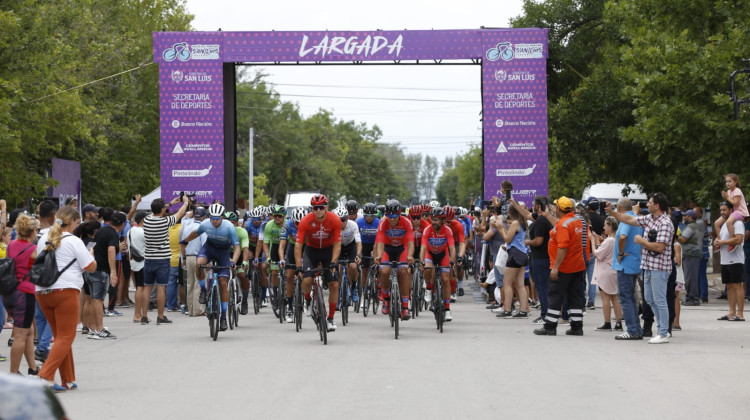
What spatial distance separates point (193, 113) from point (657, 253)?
57.9 ft

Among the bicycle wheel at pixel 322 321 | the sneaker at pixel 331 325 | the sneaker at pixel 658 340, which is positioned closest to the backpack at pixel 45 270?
the bicycle wheel at pixel 322 321

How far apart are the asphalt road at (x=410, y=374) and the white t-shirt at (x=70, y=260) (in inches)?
39.7

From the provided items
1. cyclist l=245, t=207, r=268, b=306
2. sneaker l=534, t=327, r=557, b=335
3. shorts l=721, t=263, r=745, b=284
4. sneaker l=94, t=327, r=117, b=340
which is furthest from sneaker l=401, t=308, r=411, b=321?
shorts l=721, t=263, r=745, b=284

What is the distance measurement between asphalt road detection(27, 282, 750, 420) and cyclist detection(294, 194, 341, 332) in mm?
661

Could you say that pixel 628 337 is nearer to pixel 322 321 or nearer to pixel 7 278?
pixel 322 321

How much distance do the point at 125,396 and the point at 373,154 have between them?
14246 cm

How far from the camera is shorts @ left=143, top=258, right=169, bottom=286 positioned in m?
17.5

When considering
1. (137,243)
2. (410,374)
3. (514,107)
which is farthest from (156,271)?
(514,107)

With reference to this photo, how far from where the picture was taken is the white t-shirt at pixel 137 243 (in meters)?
18.2

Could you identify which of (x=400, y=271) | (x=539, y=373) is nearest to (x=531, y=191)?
(x=400, y=271)

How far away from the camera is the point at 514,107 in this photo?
93.7 ft

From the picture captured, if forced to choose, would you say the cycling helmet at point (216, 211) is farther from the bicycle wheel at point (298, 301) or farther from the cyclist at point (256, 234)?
the cyclist at point (256, 234)

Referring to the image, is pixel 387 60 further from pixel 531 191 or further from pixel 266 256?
pixel 266 256

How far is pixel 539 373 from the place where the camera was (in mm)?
10977
